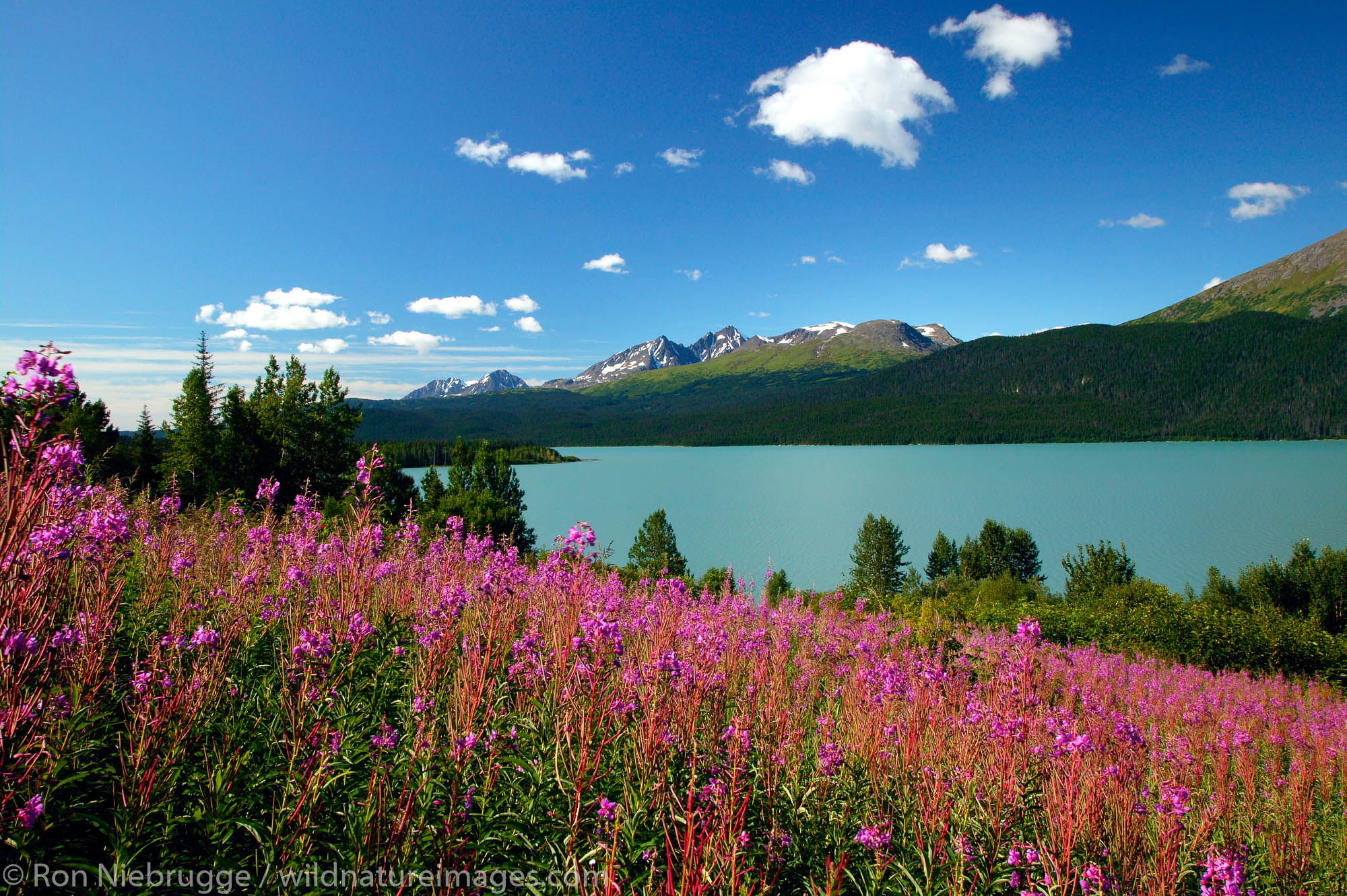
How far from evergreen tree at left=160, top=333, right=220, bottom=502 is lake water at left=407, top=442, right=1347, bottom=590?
2167cm

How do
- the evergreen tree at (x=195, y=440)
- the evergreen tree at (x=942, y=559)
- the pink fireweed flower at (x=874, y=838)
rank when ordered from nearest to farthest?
the pink fireweed flower at (x=874, y=838), the evergreen tree at (x=195, y=440), the evergreen tree at (x=942, y=559)

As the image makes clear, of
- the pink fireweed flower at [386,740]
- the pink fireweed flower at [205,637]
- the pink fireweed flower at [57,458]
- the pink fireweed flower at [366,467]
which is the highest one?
the pink fireweed flower at [57,458]

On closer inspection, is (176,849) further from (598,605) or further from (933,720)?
(933,720)

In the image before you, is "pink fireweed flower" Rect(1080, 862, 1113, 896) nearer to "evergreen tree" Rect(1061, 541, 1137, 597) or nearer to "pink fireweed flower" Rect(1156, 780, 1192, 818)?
"pink fireweed flower" Rect(1156, 780, 1192, 818)

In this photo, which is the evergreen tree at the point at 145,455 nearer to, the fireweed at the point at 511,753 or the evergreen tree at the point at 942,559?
the fireweed at the point at 511,753

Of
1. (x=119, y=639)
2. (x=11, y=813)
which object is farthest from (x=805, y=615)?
(x=11, y=813)

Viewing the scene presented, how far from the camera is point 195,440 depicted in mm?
29312

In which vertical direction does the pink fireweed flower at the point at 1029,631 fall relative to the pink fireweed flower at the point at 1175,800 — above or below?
above

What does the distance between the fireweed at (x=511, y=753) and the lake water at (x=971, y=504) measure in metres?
11.2

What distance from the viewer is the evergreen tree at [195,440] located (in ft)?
93.8

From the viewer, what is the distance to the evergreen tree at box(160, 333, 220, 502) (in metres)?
28.6

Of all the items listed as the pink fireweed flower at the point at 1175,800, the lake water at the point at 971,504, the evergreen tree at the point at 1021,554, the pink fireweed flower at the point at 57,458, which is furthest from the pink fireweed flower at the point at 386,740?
the evergreen tree at the point at 1021,554

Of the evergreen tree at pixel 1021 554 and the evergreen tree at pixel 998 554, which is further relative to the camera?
the evergreen tree at pixel 1021 554

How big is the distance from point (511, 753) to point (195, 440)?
35.6 m
